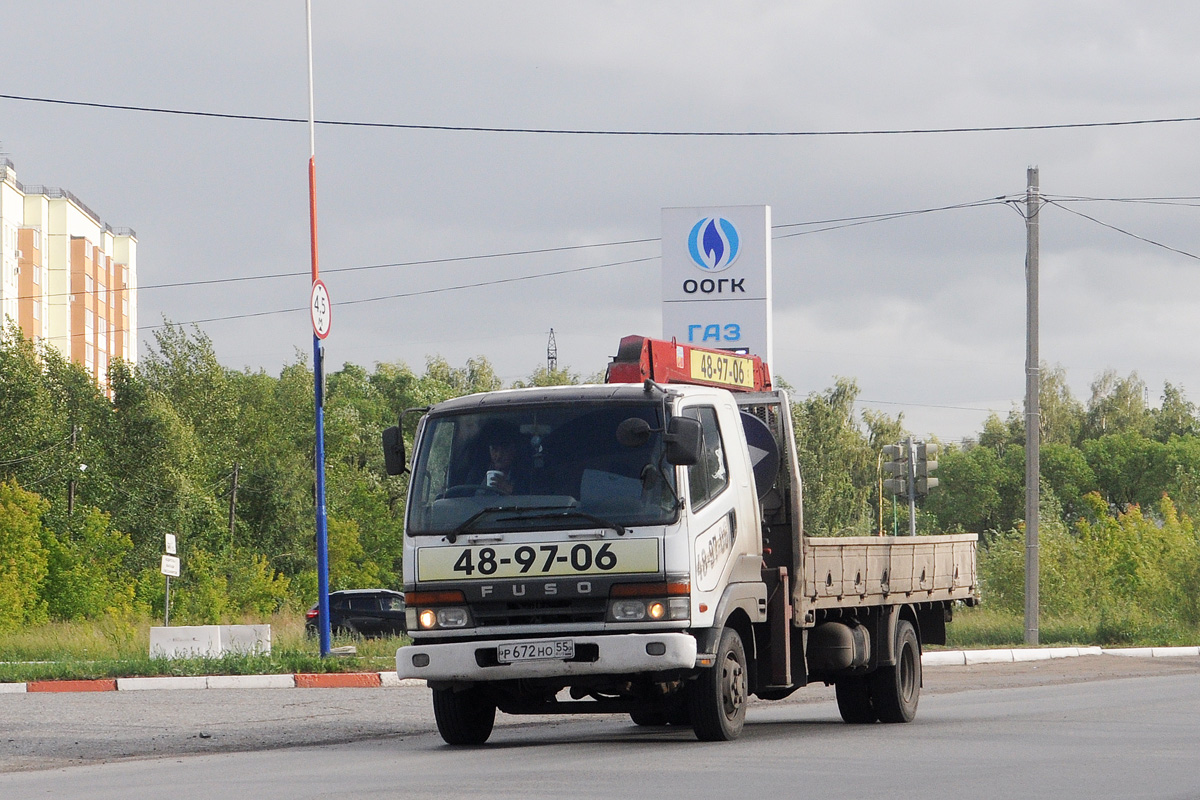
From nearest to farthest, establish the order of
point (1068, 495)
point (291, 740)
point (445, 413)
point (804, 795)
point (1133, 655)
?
point (804, 795), point (445, 413), point (291, 740), point (1133, 655), point (1068, 495)

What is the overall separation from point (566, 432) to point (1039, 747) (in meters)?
3.89

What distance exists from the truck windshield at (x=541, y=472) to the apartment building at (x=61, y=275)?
80.4 meters

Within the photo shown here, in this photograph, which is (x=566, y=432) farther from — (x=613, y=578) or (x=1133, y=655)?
(x=1133, y=655)

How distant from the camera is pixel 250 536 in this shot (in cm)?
5738

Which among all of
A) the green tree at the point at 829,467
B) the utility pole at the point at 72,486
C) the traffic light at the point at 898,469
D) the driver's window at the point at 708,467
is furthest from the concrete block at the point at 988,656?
the utility pole at the point at 72,486

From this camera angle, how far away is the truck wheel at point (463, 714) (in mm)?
10914

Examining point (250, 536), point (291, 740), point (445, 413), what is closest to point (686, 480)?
point (445, 413)

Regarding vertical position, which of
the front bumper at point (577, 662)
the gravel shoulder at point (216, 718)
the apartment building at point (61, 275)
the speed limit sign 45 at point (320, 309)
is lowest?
the gravel shoulder at point (216, 718)

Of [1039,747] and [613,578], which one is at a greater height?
[613,578]

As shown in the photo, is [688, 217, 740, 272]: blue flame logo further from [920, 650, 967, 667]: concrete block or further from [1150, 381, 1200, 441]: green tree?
[1150, 381, 1200, 441]: green tree

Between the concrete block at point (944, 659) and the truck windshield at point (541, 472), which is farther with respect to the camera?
the concrete block at point (944, 659)

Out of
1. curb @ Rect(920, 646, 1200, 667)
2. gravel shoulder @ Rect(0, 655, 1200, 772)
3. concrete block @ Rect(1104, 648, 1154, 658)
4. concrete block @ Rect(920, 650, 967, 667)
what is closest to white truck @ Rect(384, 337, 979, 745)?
gravel shoulder @ Rect(0, 655, 1200, 772)

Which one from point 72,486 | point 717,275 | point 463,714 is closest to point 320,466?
point 717,275

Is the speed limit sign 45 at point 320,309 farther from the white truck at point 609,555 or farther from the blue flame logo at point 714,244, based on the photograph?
the white truck at point 609,555
